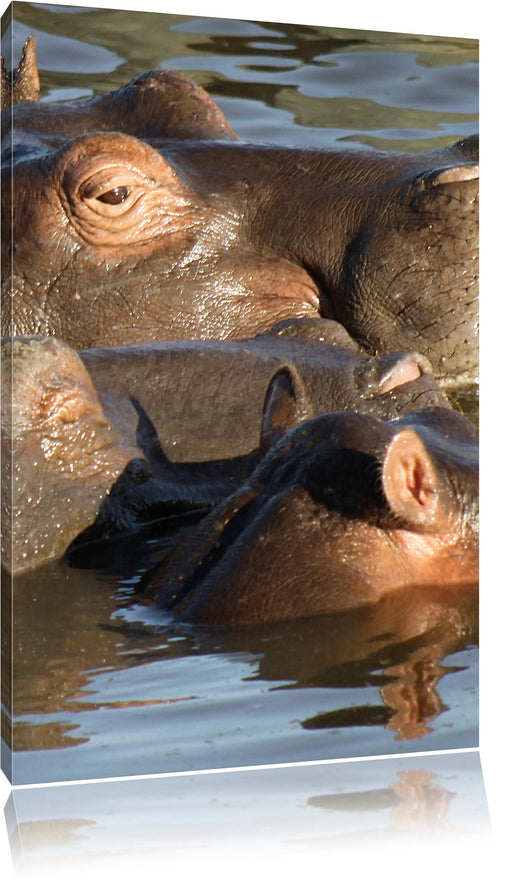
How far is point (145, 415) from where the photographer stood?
544cm

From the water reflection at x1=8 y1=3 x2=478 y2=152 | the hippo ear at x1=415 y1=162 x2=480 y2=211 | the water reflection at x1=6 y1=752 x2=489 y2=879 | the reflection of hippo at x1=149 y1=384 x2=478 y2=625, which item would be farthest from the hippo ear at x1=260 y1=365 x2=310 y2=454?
the hippo ear at x1=415 y1=162 x2=480 y2=211

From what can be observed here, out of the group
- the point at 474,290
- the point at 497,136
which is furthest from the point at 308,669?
the point at 474,290

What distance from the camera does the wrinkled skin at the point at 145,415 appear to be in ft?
16.1

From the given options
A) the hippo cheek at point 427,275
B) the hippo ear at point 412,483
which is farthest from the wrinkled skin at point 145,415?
the hippo ear at point 412,483

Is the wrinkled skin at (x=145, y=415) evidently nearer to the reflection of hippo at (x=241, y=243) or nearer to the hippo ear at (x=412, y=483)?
the reflection of hippo at (x=241, y=243)

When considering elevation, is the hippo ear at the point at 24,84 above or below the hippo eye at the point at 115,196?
above

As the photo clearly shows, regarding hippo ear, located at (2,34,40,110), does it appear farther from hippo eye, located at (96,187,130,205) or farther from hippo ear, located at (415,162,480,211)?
hippo ear, located at (415,162,480,211)

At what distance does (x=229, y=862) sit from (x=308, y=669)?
0.61m

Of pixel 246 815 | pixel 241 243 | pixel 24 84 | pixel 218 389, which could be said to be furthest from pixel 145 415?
pixel 24 84

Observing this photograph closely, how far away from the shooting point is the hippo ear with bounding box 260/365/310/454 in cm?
491

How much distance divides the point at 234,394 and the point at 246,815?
1.71 metres

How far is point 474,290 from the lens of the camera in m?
6.20

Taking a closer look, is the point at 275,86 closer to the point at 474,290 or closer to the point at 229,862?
the point at 474,290

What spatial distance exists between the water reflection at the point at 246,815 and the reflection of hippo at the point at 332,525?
0.41m
